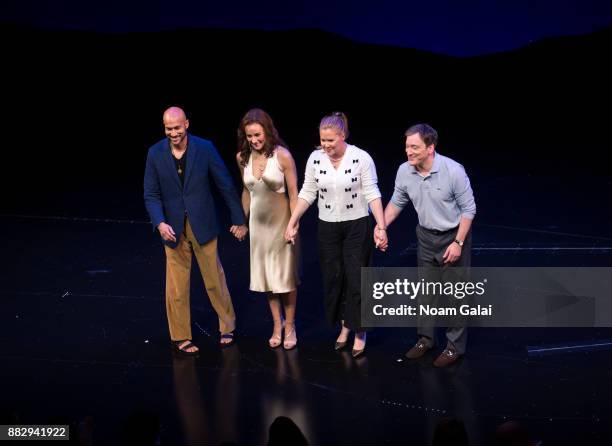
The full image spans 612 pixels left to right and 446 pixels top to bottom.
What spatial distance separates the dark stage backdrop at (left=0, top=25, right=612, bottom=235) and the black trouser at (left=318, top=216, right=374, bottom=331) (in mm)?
3619

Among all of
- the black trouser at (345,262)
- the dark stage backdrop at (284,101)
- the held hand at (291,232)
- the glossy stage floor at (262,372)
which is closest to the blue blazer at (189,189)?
the held hand at (291,232)

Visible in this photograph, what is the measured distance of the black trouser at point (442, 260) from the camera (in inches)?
194

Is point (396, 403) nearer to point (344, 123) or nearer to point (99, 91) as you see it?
point (344, 123)

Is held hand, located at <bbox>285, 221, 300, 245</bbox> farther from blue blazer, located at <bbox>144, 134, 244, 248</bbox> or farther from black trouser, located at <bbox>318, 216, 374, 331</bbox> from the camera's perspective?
blue blazer, located at <bbox>144, 134, 244, 248</bbox>

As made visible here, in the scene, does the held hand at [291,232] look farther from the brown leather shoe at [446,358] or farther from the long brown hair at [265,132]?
the brown leather shoe at [446,358]

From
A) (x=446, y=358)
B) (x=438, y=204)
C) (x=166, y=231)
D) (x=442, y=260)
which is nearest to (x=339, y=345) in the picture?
(x=446, y=358)

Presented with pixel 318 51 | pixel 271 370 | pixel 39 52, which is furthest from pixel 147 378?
pixel 39 52

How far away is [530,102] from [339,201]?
263 inches

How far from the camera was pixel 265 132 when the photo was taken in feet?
16.6

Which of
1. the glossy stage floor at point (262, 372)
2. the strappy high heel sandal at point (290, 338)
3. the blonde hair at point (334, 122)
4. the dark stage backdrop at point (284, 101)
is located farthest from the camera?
the dark stage backdrop at point (284, 101)

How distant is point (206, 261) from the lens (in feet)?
17.3

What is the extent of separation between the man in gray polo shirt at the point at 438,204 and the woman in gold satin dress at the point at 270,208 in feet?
1.98

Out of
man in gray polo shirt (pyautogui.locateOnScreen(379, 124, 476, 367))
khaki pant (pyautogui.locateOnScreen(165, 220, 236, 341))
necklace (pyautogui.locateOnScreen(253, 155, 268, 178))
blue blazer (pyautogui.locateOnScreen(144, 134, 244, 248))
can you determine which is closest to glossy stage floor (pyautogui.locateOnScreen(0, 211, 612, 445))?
khaki pant (pyautogui.locateOnScreen(165, 220, 236, 341))

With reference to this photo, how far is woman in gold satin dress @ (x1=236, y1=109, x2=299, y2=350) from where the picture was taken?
200 inches
